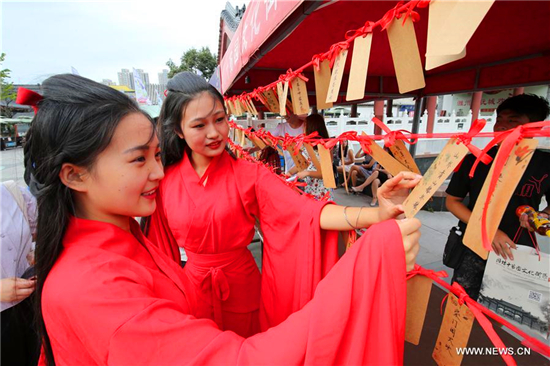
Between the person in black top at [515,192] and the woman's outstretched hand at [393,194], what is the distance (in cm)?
70

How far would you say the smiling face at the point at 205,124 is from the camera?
3.70 feet

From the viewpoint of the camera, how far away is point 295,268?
1.05 m

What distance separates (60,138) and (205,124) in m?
0.59

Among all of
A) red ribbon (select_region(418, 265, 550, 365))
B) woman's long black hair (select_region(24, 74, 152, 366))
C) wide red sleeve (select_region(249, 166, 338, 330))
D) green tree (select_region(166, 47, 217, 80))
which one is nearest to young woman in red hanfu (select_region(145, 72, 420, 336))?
wide red sleeve (select_region(249, 166, 338, 330))

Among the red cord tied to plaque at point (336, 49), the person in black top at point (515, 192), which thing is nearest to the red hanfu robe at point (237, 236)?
the red cord tied to plaque at point (336, 49)

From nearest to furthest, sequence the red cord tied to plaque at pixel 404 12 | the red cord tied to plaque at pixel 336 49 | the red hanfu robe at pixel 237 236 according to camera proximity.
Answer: the red cord tied to plaque at pixel 404 12 < the red cord tied to plaque at pixel 336 49 < the red hanfu robe at pixel 237 236

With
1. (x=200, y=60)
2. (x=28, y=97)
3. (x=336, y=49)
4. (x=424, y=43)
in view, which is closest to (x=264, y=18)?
(x=336, y=49)

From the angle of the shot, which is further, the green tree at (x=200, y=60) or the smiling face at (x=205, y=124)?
the green tree at (x=200, y=60)

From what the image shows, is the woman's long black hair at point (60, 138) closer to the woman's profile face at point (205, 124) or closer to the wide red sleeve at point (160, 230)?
the woman's profile face at point (205, 124)

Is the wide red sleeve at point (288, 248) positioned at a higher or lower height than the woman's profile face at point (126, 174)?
lower

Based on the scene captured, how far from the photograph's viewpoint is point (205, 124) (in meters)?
1.15

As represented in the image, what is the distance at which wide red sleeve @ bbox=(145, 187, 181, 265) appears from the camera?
135cm

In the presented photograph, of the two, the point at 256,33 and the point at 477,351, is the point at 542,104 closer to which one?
the point at 477,351

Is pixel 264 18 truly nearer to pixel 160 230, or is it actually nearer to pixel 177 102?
pixel 177 102
